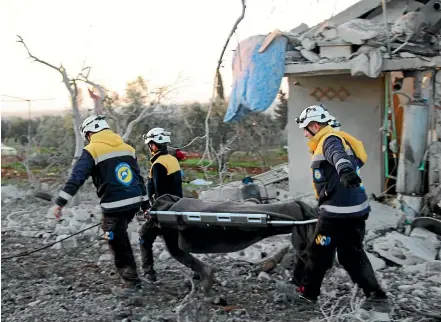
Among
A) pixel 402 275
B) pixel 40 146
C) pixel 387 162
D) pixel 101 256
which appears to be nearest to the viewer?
pixel 402 275

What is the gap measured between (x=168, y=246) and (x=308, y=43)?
429 centimetres

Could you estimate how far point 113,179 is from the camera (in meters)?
6.09

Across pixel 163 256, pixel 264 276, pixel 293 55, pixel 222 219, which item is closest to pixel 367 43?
pixel 293 55

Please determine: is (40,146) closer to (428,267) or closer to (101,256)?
(101,256)

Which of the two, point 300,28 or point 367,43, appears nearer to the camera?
point 367,43

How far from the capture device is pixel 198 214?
5.71 m

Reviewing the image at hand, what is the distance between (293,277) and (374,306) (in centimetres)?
85

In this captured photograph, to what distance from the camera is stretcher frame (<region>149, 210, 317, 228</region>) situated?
5.49 metres

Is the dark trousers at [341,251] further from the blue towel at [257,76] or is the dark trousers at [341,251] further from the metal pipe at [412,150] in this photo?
the blue towel at [257,76]

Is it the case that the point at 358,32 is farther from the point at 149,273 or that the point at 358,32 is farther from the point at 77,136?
the point at 77,136

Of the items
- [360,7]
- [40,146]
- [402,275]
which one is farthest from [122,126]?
[402,275]

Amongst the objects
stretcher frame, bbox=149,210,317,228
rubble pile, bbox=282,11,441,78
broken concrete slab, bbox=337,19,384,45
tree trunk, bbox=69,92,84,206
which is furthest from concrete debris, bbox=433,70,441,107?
tree trunk, bbox=69,92,84,206

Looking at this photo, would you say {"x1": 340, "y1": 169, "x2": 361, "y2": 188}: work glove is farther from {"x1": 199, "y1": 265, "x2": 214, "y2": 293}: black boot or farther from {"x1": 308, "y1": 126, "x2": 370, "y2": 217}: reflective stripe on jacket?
{"x1": 199, "y1": 265, "x2": 214, "y2": 293}: black boot

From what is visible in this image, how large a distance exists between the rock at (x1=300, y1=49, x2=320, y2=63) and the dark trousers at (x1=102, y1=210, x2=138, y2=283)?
408cm
